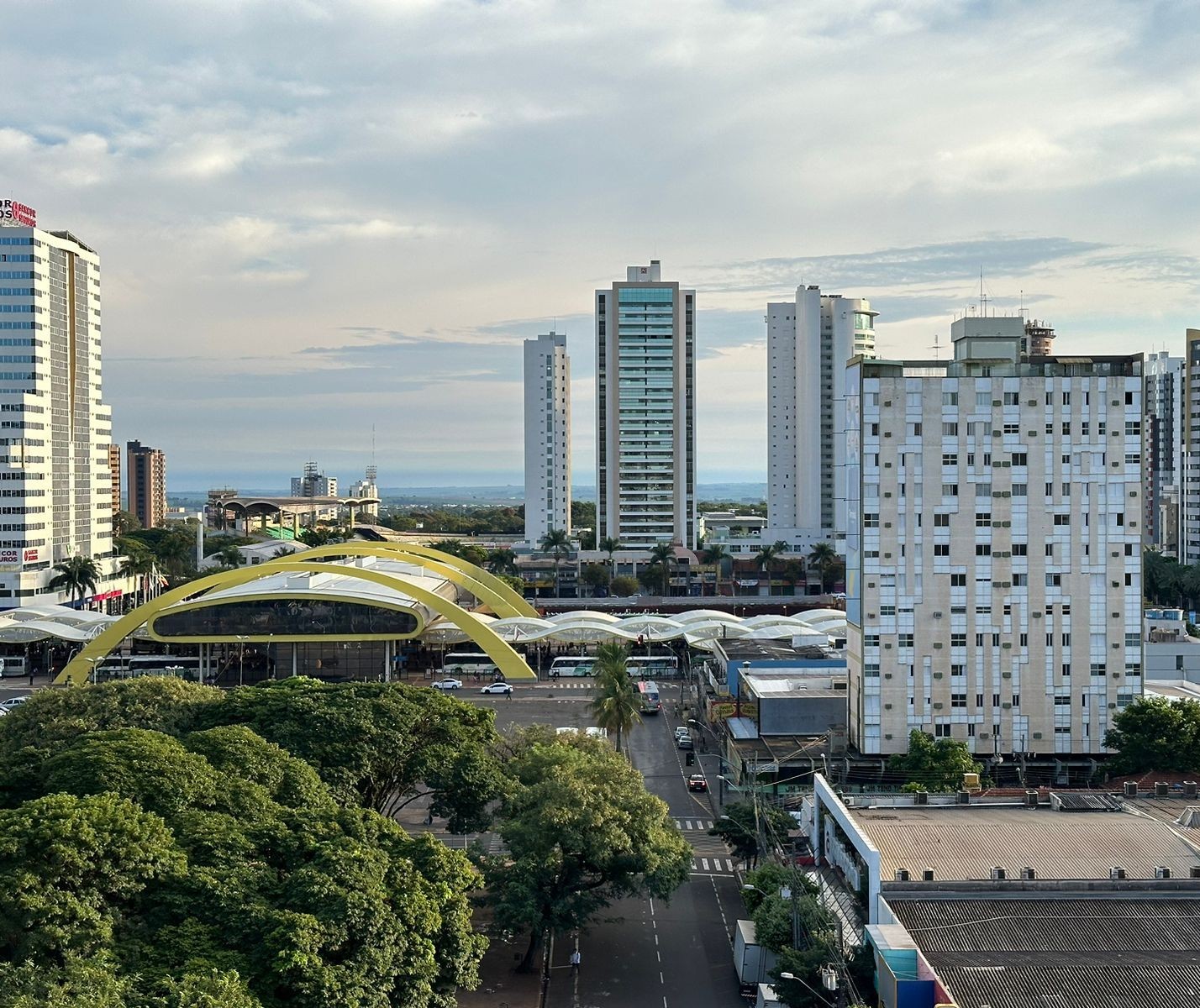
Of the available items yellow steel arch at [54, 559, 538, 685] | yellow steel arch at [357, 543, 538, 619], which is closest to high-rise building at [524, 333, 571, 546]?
yellow steel arch at [357, 543, 538, 619]

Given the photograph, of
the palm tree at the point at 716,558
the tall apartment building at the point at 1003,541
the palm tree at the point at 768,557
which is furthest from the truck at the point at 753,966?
→ the palm tree at the point at 716,558

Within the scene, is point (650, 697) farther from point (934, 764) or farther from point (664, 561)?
point (664, 561)

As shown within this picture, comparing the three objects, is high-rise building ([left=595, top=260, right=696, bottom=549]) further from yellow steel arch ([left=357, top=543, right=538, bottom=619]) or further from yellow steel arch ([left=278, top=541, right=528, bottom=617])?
yellow steel arch ([left=278, top=541, right=528, bottom=617])

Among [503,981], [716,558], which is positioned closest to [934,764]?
[503,981]

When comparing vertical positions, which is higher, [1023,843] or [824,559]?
[824,559]

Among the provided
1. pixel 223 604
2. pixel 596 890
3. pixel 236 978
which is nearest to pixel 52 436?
pixel 223 604
